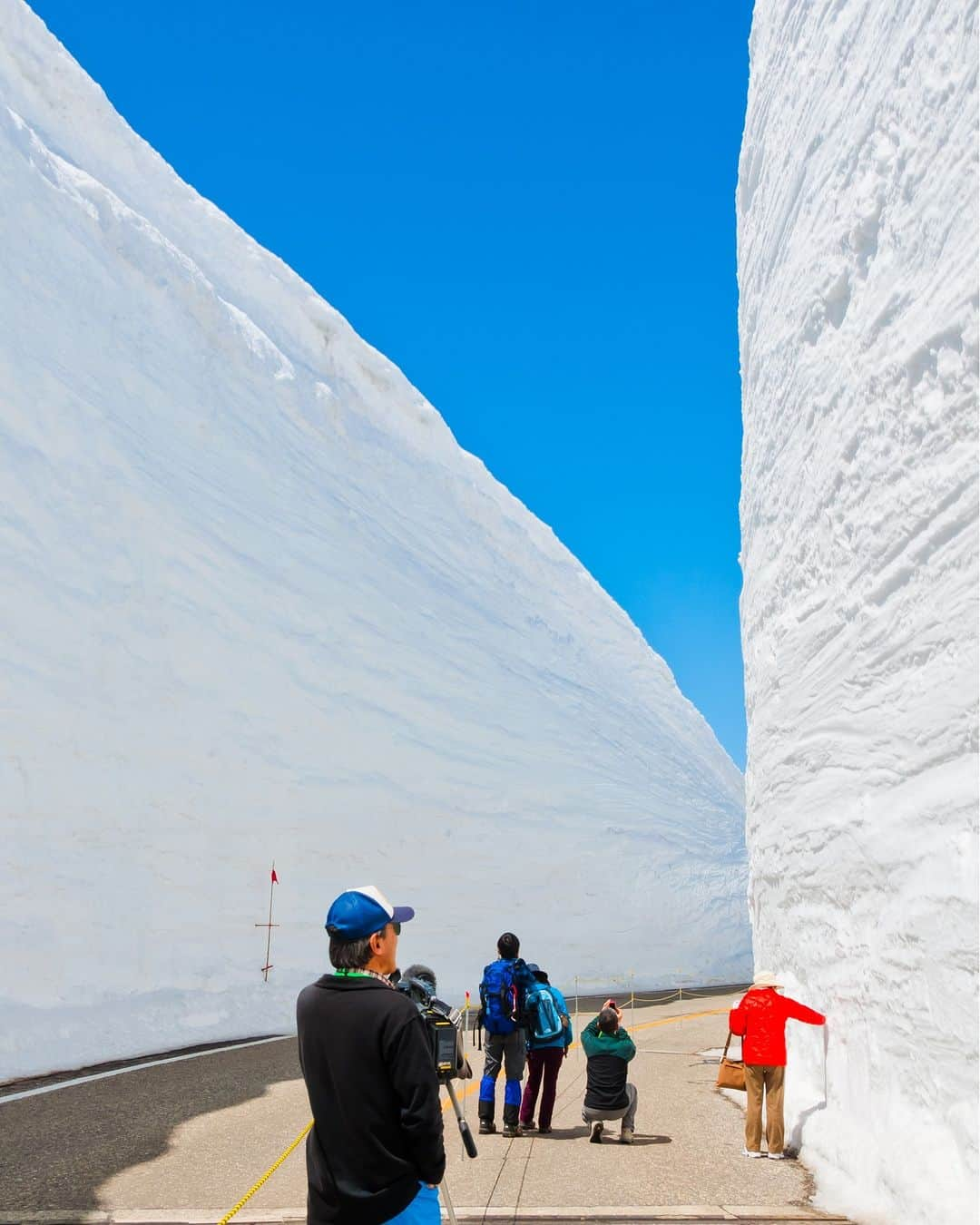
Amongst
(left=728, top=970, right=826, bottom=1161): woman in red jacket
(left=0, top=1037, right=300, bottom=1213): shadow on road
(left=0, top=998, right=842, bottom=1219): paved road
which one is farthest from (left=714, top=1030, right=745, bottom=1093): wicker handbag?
(left=0, top=1037, right=300, bottom=1213): shadow on road

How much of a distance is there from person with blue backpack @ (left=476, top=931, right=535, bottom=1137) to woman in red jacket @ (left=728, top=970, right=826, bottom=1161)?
57.2 inches

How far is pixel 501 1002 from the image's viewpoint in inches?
273

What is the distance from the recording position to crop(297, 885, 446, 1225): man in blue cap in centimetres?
260

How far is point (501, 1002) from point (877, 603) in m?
3.41

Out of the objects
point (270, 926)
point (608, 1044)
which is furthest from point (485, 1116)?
point (270, 926)

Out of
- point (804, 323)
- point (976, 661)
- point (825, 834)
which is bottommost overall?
point (825, 834)

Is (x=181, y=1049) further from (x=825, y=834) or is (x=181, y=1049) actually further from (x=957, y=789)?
(x=957, y=789)

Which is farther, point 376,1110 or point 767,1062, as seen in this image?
point 767,1062

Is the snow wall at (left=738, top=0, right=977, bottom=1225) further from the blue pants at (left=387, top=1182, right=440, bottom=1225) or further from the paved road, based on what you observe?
the blue pants at (left=387, top=1182, right=440, bottom=1225)

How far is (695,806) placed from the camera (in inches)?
1053

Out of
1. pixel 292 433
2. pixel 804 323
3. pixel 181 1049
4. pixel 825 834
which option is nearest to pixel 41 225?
pixel 292 433

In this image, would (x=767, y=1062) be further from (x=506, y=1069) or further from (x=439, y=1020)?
(x=439, y=1020)

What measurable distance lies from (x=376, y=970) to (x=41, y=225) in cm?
1969

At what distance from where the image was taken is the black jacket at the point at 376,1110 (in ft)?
8.52
